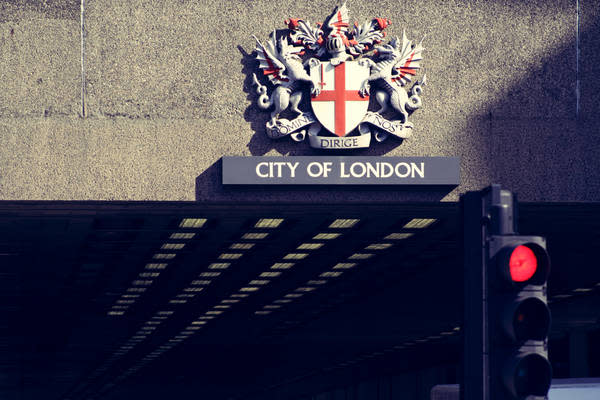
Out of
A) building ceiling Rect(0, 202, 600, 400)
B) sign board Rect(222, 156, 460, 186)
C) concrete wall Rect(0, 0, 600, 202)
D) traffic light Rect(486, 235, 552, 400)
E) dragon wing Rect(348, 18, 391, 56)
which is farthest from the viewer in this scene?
building ceiling Rect(0, 202, 600, 400)

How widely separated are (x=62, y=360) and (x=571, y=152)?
44.0 m

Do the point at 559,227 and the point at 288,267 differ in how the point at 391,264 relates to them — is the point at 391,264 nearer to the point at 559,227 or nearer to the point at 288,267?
the point at 288,267

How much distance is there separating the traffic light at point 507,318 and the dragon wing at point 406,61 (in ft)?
43.9

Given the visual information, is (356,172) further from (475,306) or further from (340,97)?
(475,306)

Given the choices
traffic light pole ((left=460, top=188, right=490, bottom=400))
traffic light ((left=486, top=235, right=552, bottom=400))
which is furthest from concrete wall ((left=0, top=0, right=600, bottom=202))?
traffic light ((left=486, top=235, right=552, bottom=400))

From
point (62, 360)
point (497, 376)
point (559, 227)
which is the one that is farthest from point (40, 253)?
point (62, 360)

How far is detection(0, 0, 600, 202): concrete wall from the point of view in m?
17.2

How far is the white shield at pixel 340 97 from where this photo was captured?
17.7 meters

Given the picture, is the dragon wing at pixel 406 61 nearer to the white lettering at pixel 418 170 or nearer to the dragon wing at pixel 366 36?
the dragon wing at pixel 366 36

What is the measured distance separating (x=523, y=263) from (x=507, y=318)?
266mm

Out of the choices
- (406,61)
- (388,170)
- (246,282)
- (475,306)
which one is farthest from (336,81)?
(246,282)

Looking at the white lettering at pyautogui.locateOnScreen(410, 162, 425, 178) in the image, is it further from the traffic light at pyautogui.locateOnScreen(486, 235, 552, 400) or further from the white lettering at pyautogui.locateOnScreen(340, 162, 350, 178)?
the traffic light at pyautogui.locateOnScreen(486, 235, 552, 400)

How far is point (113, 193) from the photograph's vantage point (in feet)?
57.1

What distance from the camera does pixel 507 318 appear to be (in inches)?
178
